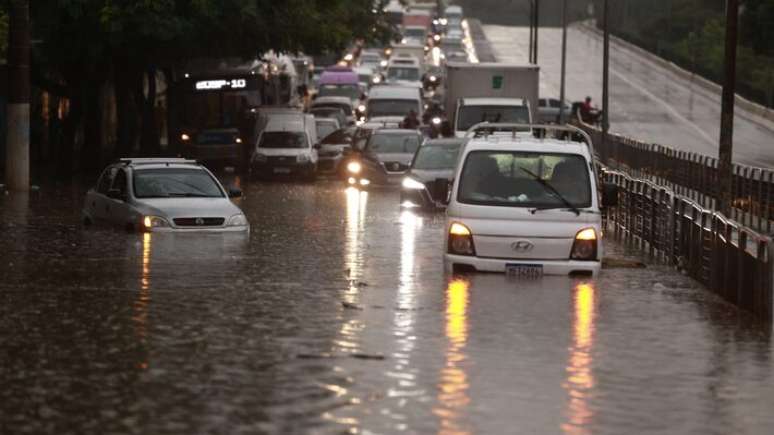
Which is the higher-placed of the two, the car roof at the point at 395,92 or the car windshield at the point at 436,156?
the car roof at the point at 395,92

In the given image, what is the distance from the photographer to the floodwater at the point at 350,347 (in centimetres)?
1239

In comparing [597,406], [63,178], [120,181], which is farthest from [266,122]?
[597,406]

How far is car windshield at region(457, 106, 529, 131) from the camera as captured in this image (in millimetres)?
47969

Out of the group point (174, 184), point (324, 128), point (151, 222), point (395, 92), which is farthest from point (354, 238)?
point (395, 92)

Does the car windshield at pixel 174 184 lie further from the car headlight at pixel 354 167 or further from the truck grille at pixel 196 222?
the car headlight at pixel 354 167

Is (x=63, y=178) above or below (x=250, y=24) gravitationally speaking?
below

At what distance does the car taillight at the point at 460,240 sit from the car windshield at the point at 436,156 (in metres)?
15.5

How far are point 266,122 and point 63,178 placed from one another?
6.70 metres

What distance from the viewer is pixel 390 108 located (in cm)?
6888

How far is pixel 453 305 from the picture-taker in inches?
762

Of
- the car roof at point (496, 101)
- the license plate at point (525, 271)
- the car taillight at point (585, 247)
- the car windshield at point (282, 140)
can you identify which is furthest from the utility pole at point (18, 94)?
the car taillight at point (585, 247)

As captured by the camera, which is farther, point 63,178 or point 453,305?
point 63,178

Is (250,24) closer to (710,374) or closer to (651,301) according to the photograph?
(651,301)

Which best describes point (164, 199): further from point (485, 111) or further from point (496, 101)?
point (496, 101)
